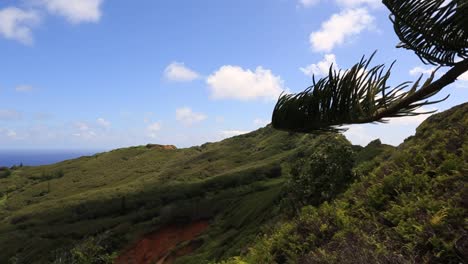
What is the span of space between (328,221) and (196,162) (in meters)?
82.7

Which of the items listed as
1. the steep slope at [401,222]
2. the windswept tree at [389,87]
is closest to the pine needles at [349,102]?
the windswept tree at [389,87]

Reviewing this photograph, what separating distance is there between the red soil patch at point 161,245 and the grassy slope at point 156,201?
1.91 metres

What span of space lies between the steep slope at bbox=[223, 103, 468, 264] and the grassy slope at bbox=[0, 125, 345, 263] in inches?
1082

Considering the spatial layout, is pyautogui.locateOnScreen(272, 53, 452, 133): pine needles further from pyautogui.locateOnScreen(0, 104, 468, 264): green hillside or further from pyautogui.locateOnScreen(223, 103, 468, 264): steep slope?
pyautogui.locateOnScreen(223, 103, 468, 264): steep slope

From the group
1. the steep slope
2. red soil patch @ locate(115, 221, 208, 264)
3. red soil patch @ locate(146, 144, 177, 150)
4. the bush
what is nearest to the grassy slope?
red soil patch @ locate(115, 221, 208, 264)

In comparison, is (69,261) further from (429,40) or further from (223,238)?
(429,40)

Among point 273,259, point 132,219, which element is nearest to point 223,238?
point 132,219

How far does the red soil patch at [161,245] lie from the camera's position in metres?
52.9

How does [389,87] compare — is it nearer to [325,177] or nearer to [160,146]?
[325,177]

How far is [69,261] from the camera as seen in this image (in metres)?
45.1

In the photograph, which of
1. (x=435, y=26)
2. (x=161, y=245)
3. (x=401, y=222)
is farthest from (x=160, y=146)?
(x=435, y=26)

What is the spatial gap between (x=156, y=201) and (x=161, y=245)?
15045 mm

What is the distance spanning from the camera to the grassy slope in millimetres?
55869

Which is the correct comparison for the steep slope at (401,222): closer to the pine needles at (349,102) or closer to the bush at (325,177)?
the pine needles at (349,102)
